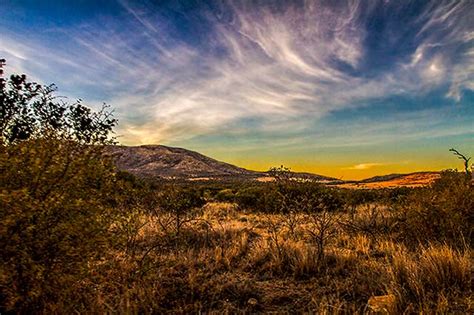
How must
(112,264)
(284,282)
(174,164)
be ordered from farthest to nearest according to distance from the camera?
(174,164) < (284,282) < (112,264)

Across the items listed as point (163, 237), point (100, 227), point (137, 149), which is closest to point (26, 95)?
point (100, 227)

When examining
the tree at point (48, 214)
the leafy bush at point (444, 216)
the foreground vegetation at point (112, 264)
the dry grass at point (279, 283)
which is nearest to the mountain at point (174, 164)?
the leafy bush at point (444, 216)

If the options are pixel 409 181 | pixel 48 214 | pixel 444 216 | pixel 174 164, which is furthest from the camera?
pixel 174 164

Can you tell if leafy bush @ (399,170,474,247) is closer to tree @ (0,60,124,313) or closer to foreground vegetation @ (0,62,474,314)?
foreground vegetation @ (0,62,474,314)

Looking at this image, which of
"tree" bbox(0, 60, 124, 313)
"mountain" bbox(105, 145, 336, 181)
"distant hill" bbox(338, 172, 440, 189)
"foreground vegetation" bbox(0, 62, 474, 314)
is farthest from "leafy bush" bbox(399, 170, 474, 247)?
"mountain" bbox(105, 145, 336, 181)

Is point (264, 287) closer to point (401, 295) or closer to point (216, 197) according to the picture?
point (401, 295)

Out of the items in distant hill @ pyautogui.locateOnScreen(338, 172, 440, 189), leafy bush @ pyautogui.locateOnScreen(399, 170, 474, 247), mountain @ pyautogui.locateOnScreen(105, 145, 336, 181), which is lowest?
leafy bush @ pyautogui.locateOnScreen(399, 170, 474, 247)

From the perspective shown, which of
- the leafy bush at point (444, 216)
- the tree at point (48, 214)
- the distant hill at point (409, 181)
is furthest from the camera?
the distant hill at point (409, 181)

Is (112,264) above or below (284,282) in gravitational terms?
above

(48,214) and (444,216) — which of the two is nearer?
(48,214)

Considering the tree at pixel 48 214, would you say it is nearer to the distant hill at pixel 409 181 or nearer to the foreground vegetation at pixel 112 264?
the foreground vegetation at pixel 112 264

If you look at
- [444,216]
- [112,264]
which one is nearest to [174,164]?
[444,216]

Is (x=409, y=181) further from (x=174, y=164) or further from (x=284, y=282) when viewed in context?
(x=174, y=164)

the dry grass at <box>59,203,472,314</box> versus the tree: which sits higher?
the tree
